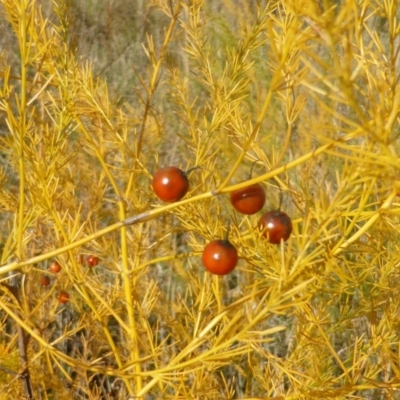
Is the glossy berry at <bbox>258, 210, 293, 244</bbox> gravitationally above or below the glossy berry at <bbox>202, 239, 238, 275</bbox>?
above

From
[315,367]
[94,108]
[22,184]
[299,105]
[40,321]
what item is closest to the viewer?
[22,184]

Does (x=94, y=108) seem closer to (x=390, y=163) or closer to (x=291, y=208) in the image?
(x=390, y=163)

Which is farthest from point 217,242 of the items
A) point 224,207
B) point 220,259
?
point 224,207

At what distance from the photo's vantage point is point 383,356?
3.08ft

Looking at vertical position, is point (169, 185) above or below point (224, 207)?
above

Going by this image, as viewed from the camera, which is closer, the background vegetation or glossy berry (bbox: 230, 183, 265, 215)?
the background vegetation

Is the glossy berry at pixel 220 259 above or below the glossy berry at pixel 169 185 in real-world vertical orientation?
below

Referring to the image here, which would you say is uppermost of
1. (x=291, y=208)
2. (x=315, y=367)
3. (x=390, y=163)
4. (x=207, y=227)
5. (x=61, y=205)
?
(x=390, y=163)

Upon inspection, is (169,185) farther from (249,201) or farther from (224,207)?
(224,207)

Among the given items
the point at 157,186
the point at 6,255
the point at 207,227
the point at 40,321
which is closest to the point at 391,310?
the point at 207,227

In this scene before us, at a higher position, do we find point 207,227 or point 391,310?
point 207,227

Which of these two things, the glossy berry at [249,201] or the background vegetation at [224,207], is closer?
the background vegetation at [224,207]

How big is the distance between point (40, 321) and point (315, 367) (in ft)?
2.17

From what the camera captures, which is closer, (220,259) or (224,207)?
(220,259)
